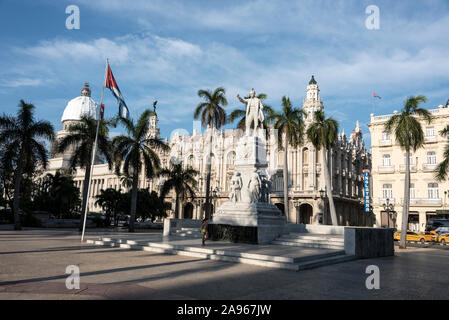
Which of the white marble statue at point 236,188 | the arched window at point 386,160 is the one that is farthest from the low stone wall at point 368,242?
the arched window at point 386,160

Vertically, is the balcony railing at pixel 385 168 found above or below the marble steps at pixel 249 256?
above

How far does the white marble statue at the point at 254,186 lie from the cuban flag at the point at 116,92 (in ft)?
29.0

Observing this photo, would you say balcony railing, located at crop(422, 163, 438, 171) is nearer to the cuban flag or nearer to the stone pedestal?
the stone pedestal

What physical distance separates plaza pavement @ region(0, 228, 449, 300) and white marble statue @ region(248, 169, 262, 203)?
6.24m

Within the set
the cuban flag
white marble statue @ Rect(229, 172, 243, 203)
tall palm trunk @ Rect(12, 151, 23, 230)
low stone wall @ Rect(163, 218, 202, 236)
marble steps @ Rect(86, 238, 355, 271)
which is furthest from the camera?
tall palm trunk @ Rect(12, 151, 23, 230)

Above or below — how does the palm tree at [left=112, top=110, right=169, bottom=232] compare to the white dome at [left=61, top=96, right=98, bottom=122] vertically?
below

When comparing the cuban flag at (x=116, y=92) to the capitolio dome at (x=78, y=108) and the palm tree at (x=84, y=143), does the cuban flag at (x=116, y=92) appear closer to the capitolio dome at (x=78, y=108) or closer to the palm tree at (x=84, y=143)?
the palm tree at (x=84, y=143)

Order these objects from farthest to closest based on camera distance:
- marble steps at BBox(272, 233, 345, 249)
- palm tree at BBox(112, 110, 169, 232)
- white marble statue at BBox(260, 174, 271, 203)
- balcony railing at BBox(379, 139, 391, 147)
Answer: balcony railing at BBox(379, 139, 391, 147)
palm tree at BBox(112, 110, 169, 232)
white marble statue at BBox(260, 174, 271, 203)
marble steps at BBox(272, 233, 345, 249)

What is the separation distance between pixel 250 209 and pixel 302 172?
37.6 meters

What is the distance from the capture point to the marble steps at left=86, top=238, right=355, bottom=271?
11227 millimetres

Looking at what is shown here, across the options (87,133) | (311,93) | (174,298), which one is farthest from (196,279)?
(311,93)

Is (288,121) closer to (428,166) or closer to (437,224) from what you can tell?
(437,224)

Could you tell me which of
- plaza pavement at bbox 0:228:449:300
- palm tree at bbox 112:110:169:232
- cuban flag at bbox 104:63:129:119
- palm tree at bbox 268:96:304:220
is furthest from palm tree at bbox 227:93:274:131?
plaza pavement at bbox 0:228:449:300

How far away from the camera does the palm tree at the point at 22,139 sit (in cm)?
2703
